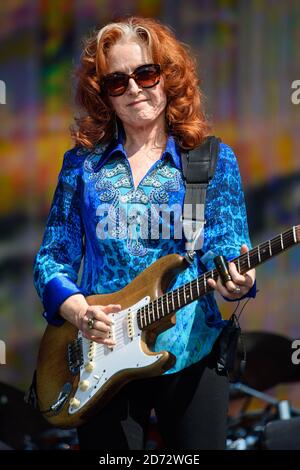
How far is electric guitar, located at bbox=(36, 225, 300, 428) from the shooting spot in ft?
9.00

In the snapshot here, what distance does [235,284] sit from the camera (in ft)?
8.79

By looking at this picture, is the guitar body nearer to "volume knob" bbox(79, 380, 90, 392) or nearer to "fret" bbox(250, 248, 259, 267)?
"volume knob" bbox(79, 380, 90, 392)

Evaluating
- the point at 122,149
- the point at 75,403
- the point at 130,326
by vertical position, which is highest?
the point at 122,149

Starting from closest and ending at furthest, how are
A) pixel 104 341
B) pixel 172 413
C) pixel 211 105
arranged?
pixel 172 413 < pixel 104 341 < pixel 211 105

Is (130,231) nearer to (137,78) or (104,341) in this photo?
(104,341)

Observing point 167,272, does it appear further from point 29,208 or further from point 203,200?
point 29,208

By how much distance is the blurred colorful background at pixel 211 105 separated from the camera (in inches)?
201

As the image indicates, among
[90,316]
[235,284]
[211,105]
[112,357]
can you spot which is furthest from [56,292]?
[211,105]

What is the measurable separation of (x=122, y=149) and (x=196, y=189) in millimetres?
320

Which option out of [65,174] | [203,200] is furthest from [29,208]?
[203,200]

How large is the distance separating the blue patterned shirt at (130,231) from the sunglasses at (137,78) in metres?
0.19

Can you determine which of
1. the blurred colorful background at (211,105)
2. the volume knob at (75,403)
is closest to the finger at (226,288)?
the volume knob at (75,403)

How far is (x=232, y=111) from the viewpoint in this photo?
511 centimetres

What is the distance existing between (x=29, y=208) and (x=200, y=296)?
8.34ft
